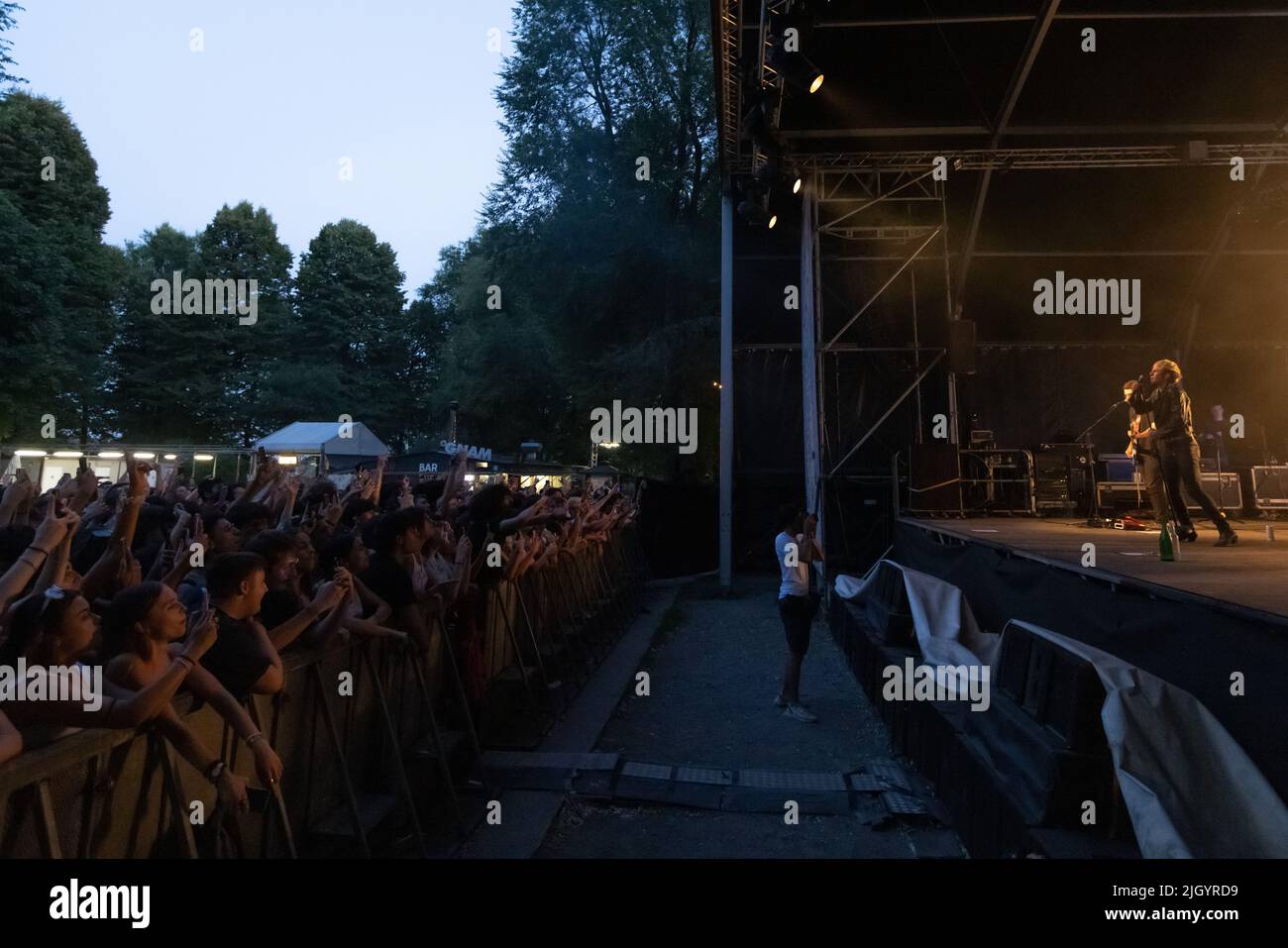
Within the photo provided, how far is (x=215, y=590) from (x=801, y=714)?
5.57m

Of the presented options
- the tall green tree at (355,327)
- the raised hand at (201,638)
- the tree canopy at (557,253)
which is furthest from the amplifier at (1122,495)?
the tall green tree at (355,327)

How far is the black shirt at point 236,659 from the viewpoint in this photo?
2.84m

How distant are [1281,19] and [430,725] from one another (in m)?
15.2

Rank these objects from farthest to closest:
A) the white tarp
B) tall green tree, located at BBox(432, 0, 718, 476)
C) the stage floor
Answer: tall green tree, located at BBox(432, 0, 718, 476) < the stage floor < the white tarp

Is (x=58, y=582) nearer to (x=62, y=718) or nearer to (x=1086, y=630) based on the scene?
(x=62, y=718)

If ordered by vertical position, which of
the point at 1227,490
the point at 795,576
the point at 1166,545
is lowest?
the point at 795,576

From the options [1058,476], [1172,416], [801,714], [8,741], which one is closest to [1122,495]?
[1058,476]

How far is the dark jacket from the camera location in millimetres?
7418

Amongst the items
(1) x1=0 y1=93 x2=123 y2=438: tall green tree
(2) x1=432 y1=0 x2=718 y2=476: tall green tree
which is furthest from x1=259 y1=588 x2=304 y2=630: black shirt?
(1) x1=0 y1=93 x2=123 y2=438: tall green tree

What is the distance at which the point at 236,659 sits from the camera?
2861mm

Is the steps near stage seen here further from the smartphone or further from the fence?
the smartphone

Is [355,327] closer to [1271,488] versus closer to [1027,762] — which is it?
[1271,488]

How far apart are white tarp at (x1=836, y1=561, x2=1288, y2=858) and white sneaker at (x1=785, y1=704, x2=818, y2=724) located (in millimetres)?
4045
